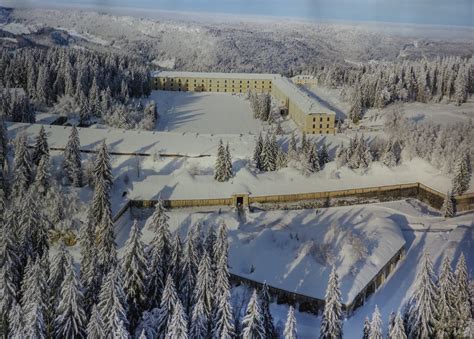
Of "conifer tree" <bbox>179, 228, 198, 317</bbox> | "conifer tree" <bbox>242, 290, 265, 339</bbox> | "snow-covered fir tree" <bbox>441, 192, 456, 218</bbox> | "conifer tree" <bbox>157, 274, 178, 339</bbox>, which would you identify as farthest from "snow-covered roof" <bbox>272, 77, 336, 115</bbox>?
"conifer tree" <bbox>242, 290, 265, 339</bbox>

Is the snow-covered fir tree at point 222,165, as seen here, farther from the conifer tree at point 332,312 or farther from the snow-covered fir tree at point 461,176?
the conifer tree at point 332,312

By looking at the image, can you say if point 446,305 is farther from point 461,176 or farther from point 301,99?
point 301,99

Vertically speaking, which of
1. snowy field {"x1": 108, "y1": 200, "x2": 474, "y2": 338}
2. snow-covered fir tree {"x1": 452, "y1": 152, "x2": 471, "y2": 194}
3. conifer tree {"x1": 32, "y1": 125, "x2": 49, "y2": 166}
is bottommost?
snowy field {"x1": 108, "y1": 200, "x2": 474, "y2": 338}

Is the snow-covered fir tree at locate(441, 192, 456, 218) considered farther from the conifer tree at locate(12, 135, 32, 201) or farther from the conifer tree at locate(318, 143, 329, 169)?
the conifer tree at locate(12, 135, 32, 201)

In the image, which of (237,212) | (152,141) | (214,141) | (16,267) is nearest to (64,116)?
(152,141)

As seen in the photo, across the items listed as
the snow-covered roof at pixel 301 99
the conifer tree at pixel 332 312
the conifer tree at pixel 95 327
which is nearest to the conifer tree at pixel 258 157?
the snow-covered roof at pixel 301 99

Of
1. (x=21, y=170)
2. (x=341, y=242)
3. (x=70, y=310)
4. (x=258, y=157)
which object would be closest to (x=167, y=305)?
(x=70, y=310)
